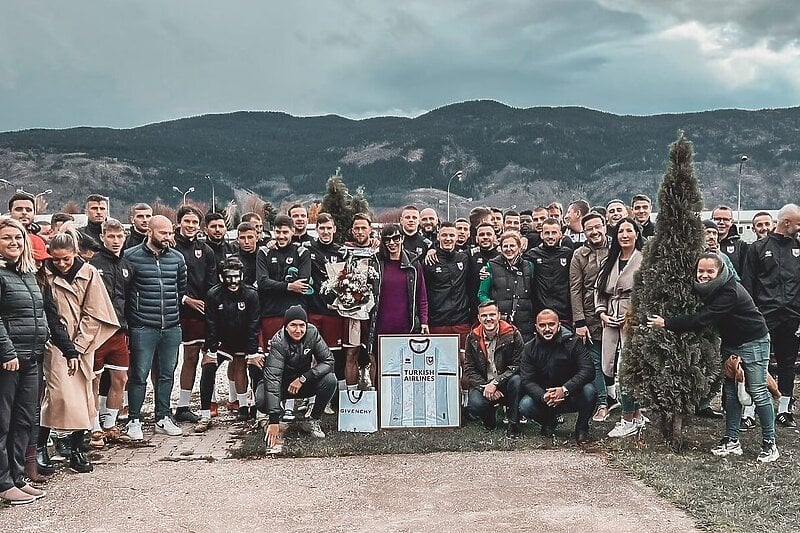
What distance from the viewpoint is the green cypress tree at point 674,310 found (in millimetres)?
6551

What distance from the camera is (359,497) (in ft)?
18.1

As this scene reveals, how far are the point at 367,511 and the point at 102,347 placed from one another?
2981 millimetres

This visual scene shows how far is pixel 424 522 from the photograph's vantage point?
500 centimetres

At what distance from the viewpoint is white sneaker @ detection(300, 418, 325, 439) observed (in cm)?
715

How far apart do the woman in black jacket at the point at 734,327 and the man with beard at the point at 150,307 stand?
13.8ft

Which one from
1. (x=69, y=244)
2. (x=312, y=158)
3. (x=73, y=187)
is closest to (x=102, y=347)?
(x=69, y=244)

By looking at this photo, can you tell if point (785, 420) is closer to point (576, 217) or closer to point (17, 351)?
point (576, 217)

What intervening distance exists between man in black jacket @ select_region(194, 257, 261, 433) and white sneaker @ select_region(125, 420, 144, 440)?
1.77 feet

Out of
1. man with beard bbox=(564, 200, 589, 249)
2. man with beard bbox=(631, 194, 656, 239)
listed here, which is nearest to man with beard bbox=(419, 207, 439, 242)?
man with beard bbox=(564, 200, 589, 249)

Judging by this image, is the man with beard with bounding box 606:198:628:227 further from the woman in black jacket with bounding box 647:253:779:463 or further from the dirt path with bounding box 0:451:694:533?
the dirt path with bounding box 0:451:694:533

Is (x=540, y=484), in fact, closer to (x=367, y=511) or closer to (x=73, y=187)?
(x=367, y=511)

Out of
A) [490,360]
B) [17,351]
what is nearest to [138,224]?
[17,351]

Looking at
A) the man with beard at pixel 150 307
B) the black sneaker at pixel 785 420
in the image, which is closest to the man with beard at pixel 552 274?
the black sneaker at pixel 785 420

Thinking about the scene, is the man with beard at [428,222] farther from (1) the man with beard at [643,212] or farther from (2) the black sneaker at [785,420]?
(2) the black sneaker at [785,420]
